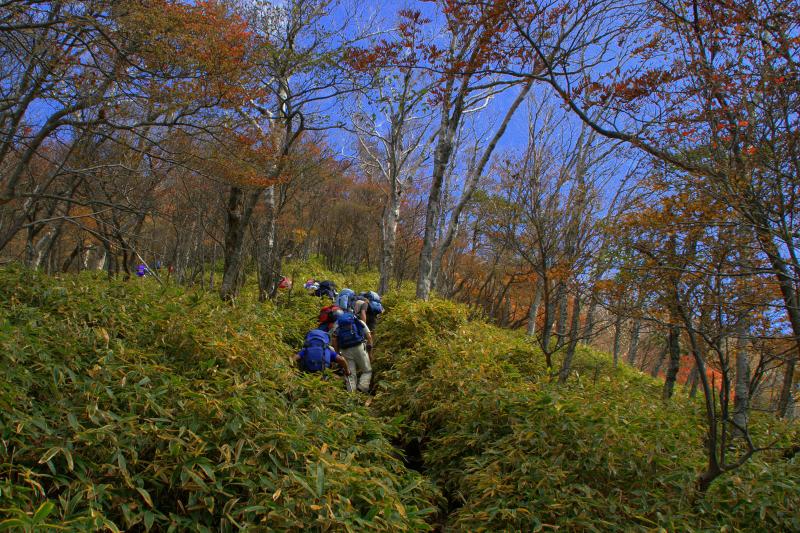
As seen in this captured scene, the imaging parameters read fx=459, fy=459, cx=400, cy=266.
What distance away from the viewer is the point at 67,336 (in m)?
3.91

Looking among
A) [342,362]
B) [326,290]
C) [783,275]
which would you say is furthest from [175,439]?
[326,290]

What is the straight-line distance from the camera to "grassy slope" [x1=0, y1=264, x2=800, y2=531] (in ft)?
8.73

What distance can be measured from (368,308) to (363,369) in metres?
2.14

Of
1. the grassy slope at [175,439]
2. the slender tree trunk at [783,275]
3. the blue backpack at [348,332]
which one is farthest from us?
the blue backpack at [348,332]

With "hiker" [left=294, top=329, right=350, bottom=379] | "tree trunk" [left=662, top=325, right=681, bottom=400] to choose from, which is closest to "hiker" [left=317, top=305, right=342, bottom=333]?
"hiker" [left=294, top=329, right=350, bottom=379]

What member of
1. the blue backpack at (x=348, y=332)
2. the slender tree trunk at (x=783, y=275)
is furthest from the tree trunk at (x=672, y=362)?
the blue backpack at (x=348, y=332)

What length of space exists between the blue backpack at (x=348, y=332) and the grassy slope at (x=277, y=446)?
1746mm

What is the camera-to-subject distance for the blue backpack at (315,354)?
18.1 feet

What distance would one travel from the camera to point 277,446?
315 cm

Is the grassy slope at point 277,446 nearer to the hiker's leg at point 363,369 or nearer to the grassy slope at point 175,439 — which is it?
the grassy slope at point 175,439

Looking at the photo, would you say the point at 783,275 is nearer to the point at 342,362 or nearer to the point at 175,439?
the point at 175,439

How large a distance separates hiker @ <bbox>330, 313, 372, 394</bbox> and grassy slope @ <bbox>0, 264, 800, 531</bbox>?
169cm

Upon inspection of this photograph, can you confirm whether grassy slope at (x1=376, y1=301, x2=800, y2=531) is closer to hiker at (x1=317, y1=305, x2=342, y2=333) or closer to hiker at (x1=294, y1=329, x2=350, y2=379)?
hiker at (x1=294, y1=329, x2=350, y2=379)

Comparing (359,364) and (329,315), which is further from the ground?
(329,315)
